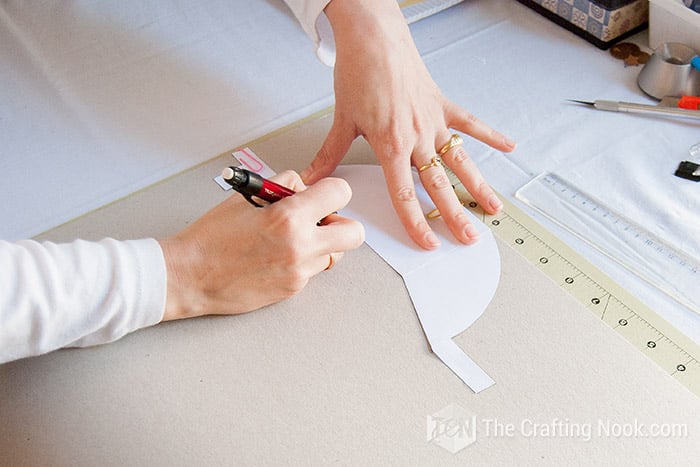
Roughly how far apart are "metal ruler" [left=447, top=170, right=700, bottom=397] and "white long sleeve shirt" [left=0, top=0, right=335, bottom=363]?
43 cm

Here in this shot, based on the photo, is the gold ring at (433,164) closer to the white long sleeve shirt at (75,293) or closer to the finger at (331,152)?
the finger at (331,152)

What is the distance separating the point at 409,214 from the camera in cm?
95

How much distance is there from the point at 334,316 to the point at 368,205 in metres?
0.19

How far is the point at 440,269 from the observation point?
3.01 feet

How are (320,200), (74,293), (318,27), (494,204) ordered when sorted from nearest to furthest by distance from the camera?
(74,293) → (320,200) → (494,204) → (318,27)

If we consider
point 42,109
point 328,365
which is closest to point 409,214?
point 328,365

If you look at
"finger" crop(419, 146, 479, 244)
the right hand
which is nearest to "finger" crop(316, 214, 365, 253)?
the right hand

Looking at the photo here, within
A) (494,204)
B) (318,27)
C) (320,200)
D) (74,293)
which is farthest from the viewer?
(318,27)

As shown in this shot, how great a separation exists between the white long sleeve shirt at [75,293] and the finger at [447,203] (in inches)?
14.0

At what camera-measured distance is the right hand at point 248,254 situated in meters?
0.85

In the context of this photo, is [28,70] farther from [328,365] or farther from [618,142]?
[618,142]

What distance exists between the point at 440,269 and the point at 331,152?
0.77 ft

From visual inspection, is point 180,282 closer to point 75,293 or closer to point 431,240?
point 75,293

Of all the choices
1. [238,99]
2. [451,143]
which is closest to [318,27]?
[238,99]
